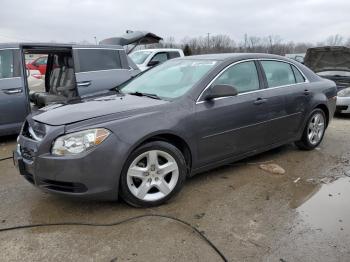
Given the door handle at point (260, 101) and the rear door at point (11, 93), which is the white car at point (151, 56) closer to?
the rear door at point (11, 93)

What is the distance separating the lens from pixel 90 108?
3.78 m

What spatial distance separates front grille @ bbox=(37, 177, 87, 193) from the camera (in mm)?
3406

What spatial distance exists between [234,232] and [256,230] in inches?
7.9

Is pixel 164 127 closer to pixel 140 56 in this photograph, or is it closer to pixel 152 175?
pixel 152 175

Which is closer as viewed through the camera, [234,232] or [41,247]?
[41,247]

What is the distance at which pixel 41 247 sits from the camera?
3.06 m

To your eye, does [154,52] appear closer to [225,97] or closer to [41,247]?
[225,97]

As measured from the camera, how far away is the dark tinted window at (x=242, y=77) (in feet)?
14.7

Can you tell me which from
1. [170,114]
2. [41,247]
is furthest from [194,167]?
[41,247]

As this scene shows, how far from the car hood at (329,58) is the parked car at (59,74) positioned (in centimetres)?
760

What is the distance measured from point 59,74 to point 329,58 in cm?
893

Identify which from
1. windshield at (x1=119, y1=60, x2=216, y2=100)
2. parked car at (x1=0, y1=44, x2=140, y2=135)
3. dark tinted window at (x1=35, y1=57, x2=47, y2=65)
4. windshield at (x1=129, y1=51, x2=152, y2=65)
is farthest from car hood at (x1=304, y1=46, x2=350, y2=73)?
dark tinted window at (x1=35, y1=57, x2=47, y2=65)

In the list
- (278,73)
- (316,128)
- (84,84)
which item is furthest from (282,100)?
(84,84)

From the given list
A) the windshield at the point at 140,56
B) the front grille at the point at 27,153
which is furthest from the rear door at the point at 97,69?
the windshield at the point at 140,56
